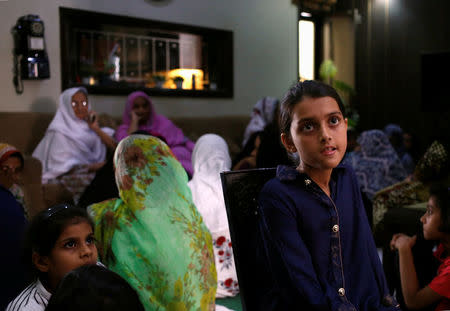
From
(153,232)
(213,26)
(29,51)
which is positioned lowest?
(153,232)

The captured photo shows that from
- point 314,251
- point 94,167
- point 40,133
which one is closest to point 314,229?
point 314,251

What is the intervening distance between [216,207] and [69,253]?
1.53 m

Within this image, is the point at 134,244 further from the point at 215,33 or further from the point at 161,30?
the point at 215,33

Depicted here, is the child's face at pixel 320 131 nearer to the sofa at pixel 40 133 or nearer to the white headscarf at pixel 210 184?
the white headscarf at pixel 210 184

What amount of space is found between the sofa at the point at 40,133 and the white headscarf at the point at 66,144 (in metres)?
0.16

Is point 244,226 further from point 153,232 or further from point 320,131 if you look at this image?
point 153,232

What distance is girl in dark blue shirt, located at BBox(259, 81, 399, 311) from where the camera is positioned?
1100 millimetres

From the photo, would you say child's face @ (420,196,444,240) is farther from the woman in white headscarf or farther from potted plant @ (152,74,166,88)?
potted plant @ (152,74,166,88)

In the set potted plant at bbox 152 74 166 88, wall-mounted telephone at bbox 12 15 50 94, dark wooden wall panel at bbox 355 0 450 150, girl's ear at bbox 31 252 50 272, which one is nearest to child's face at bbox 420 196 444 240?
girl's ear at bbox 31 252 50 272

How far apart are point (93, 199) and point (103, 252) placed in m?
1.00

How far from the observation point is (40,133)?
14.4 feet

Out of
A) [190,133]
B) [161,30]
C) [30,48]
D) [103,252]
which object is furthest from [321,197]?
[161,30]

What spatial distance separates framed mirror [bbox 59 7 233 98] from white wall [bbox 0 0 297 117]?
8 centimetres

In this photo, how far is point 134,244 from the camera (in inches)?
74.1
